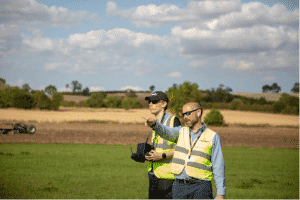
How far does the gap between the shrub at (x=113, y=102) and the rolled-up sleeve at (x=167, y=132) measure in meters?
108

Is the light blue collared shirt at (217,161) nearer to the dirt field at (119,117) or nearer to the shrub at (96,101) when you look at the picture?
the dirt field at (119,117)

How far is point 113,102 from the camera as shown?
11225 centimetres

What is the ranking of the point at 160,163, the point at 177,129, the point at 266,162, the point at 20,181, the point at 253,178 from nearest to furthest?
the point at 177,129
the point at 160,163
the point at 20,181
the point at 253,178
the point at 266,162

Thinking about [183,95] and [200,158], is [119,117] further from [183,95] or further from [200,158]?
[200,158]

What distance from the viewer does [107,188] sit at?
10.5 metres

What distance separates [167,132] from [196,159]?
63 centimetres

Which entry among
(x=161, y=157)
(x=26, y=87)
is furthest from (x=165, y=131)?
(x=26, y=87)

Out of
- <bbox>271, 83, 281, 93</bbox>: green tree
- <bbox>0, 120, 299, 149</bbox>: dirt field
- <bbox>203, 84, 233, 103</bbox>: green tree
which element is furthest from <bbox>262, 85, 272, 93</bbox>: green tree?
<bbox>0, 120, 299, 149</bbox>: dirt field

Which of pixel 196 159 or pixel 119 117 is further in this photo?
pixel 119 117

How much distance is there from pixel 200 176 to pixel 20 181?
32.1ft

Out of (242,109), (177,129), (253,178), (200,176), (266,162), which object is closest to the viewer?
Result: (200,176)

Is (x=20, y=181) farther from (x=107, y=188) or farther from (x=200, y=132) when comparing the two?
(x=200, y=132)

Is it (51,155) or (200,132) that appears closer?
(200,132)

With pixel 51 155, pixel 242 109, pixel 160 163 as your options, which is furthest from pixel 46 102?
pixel 160 163
